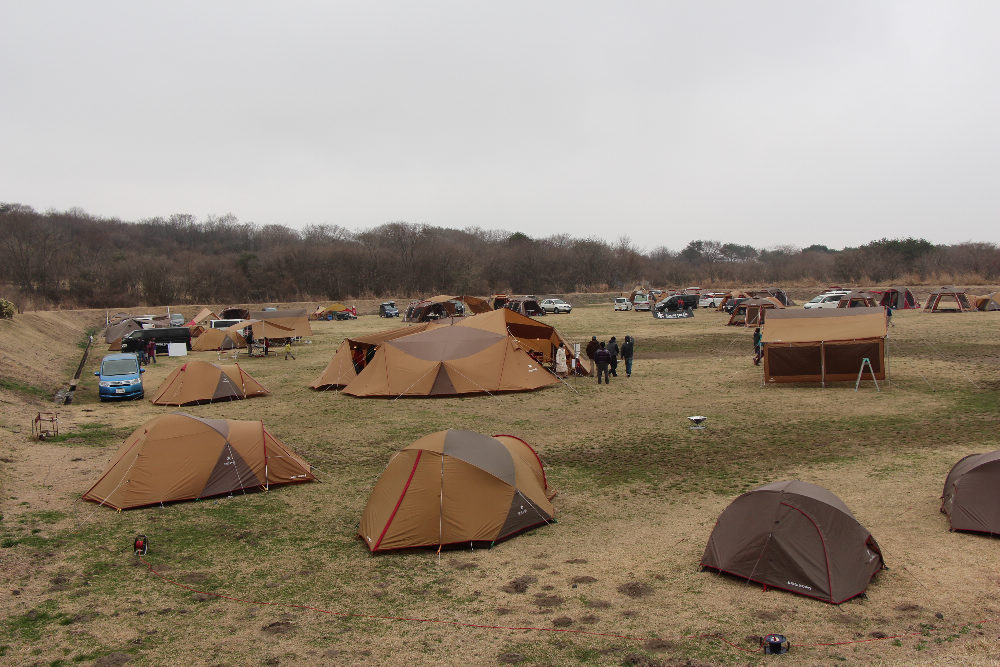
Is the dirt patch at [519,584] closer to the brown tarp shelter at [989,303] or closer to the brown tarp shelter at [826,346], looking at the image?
the brown tarp shelter at [826,346]

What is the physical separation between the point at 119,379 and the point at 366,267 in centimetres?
6765

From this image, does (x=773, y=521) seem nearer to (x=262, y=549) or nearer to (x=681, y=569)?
(x=681, y=569)

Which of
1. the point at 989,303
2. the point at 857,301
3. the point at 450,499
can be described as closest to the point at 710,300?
the point at 857,301

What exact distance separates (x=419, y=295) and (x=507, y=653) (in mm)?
82565

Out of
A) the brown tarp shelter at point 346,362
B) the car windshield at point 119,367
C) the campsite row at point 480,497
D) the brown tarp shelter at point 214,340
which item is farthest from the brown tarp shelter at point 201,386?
the brown tarp shelter at point 214,340

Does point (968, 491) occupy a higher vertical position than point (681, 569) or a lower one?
higher

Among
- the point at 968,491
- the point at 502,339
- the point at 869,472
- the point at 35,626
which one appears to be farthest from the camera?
the point at 502,339

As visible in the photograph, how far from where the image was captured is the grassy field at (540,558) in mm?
6961

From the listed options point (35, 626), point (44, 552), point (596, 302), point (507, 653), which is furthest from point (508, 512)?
point (596, 302)

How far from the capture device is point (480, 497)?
9984mm

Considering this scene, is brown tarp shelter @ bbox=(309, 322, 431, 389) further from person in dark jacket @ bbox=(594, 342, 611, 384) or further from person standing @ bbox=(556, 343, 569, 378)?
person in dark jacket @ bbox=(594, 342, 611, 384)

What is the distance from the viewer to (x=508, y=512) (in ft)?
32.8

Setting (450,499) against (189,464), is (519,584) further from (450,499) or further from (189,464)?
(189,464)

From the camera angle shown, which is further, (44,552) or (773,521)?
(44,552)
